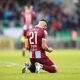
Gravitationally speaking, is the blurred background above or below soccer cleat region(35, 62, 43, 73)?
above

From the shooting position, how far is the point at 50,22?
38.8m

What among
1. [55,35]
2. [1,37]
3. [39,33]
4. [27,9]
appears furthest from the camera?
[55,35]

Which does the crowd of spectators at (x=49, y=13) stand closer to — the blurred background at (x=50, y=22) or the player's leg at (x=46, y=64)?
the blurred background at (x=50, y=22)

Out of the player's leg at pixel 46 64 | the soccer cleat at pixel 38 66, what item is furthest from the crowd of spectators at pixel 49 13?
A: the soccer cleat at pixel 38 66

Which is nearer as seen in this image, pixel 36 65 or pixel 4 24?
pixel 36 65

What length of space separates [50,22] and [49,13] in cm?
A: 76

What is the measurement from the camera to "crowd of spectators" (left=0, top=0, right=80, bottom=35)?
124ft

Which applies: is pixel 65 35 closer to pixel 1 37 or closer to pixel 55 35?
pixel 55 35

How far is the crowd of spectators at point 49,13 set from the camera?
124 ft

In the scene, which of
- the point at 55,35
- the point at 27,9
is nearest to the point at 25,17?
the point at 27,9

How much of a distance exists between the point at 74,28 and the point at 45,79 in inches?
1027

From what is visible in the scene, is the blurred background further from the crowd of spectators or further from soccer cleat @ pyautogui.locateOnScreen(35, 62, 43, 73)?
soccer cleat @ pyautogui.locateOnScreen(35, 62, 43, 73)

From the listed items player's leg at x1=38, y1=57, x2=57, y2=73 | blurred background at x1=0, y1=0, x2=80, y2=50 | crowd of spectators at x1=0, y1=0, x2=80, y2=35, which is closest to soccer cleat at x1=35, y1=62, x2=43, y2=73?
player's leg at x1=38, y1=57, x2=57, y2=73

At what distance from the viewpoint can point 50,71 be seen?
51.0 feet
